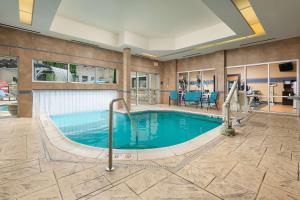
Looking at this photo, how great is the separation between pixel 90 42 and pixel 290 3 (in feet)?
22.1

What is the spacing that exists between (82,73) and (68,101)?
146 cm

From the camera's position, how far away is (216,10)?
4.18 m

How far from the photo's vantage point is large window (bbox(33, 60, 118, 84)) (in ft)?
20.7

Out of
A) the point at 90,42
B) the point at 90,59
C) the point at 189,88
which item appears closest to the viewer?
the point at 90,42

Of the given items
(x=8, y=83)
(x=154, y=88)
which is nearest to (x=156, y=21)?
(x=154, y=88)

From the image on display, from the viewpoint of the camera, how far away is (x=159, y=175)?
1849mm

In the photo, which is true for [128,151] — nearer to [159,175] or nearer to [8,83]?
[159,175]

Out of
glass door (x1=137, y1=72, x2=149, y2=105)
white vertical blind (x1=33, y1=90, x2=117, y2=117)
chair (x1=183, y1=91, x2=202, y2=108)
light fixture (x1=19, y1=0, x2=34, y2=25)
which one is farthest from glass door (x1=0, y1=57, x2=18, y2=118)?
chair (x1=183, y1=91, x2=202, y2=108)

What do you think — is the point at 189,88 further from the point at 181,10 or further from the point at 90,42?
the point at 90,42

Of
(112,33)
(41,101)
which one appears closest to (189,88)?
(112,33)

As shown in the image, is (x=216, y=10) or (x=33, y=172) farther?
(x=216, y=10)

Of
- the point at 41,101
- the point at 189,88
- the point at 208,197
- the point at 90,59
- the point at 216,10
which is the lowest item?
the point at 208,197

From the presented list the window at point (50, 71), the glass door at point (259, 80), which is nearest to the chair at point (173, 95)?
the window at point (50, 71)

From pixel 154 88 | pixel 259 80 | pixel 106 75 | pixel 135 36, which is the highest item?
pixel 135 36
